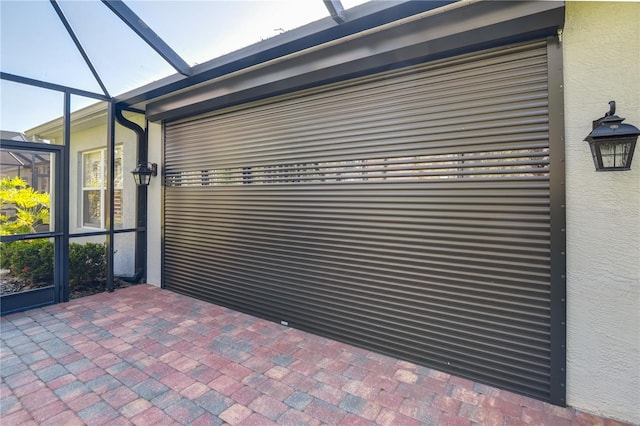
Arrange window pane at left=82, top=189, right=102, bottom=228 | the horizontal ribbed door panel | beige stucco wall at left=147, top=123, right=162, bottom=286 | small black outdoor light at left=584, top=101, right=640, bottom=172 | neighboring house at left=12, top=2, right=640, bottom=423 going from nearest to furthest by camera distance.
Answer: small black outdoor light at left=584, top=101, right=640, bottom=172 → neighboring house at left=12, top=2, right=640, bottom=423 → the horizontal ribbed door panel → beige stucco wall at left=147, top=123, right=162, bottom=286 → window pane at left=82, top=189, right=102, bottom=228

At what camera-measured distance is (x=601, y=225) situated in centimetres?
211

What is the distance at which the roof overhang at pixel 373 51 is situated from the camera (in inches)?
86.9

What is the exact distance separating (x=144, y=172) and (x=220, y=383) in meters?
3.71

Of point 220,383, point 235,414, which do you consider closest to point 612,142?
point 235,414

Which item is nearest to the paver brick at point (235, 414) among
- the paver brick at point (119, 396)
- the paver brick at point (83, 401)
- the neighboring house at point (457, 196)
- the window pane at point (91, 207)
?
the paver brick at point (119, 396)

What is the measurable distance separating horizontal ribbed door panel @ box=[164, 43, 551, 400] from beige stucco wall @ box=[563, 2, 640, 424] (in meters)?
0.17

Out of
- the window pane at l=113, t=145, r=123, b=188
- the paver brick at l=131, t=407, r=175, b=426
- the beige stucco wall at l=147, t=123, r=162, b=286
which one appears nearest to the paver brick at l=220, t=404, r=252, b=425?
the paver brick at l=131, t=407, r=175, b=426

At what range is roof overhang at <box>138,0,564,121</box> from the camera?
221 centimetres

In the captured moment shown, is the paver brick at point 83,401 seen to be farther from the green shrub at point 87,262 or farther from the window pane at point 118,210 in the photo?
the window pane at point 118,210

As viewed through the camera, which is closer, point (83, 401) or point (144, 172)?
point (83, 401)

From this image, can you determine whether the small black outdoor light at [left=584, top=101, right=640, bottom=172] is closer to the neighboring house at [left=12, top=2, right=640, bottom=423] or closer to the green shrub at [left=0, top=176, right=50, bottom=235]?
the neighboring house at [left=12, top=2, right=640, bottom=423]

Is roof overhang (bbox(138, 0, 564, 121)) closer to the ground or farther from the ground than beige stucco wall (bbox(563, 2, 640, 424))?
farther from the ground

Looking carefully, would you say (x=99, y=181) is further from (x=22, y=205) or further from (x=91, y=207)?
(x=22, y=205)

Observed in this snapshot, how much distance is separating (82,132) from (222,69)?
4.64 meters
